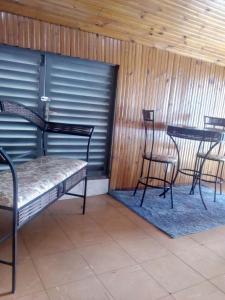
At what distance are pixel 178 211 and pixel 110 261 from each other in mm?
1178

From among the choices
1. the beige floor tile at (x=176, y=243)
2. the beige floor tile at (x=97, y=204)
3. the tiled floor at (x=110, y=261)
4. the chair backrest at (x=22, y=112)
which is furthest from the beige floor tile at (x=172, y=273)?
the chair backrest at (x=22, y=112)

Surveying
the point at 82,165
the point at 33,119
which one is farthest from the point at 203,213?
the point at 33,119

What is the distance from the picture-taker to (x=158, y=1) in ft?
7.04

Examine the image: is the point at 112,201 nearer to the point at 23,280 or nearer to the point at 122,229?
the point at 122,229

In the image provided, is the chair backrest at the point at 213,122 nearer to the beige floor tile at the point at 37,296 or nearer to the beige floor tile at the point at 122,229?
the beige floor tile at the point at 122,229

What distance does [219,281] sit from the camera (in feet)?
5.46

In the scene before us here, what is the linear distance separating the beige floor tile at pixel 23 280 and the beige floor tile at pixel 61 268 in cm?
4

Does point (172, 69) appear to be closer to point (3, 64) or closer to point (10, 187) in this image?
point (3, 64)

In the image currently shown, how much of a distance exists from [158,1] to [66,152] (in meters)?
1.67

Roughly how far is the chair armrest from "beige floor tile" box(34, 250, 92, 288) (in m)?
1.03

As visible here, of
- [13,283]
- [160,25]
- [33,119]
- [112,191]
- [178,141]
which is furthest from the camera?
[178,141]

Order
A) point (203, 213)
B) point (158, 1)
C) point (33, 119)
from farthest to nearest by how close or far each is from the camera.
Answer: point (203, 213), point (33, 119), point (158, 1)

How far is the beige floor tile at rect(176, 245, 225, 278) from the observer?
176 cm

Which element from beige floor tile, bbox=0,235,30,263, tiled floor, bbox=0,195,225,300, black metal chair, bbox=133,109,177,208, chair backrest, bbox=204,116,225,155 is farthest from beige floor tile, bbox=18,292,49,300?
chair backrest, bbox=204,116,225,155
